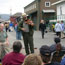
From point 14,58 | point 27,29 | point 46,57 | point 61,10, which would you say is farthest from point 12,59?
point 61,10

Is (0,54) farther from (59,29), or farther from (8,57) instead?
(59,29)

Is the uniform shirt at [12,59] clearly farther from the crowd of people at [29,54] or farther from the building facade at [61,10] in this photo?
the building facade at [61,10]

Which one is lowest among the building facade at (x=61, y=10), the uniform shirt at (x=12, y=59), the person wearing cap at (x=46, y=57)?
the uniform shirt at (x=12, y=59)

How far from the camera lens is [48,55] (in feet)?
17.0

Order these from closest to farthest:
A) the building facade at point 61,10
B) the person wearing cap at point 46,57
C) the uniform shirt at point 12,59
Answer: the person wearing cap at point 46,57 → the uniform shirt at point 12,59 → the building facade at point 61,10

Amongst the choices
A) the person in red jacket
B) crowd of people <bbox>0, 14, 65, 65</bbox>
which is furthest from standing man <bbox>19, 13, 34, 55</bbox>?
the person in red jacket

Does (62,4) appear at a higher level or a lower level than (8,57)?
higher

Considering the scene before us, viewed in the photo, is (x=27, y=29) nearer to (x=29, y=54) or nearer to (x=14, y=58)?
(x=14, y=58)

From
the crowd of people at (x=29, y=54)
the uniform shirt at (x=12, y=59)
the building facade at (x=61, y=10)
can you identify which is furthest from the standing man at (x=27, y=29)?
the building facade at (x=61, y=10)

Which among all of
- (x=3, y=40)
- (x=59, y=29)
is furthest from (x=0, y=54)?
(x=59, y=29)

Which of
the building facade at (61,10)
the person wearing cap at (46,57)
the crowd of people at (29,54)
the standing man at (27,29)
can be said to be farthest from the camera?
the building facade at (61,10)

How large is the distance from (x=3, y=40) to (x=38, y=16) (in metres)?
39.2

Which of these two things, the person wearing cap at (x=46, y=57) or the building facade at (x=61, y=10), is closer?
the person wearing cap at (x=46, y=57)

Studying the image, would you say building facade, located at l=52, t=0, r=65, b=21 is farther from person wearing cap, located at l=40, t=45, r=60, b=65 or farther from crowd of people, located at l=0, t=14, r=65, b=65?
person wearing cap, located at l=40, t=45, r=60, b=65
